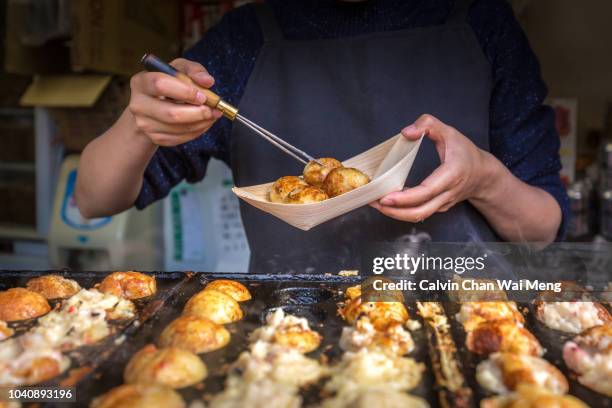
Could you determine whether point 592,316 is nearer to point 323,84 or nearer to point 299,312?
point 299,312

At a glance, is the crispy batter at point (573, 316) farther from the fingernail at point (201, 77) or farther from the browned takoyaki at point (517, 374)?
the fingernail at point (201, 77)

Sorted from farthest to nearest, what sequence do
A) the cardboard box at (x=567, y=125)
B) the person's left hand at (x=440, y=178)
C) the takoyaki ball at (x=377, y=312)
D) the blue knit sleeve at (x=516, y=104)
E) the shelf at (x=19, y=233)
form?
the shelf at (x=19, y=233)
the cardboard box at (x=567, y=125)
the blue knit sleeve at (x=516, y=104)
the person's left hand at (x=440, y=178)
the takoyaki ball at (x=377, y=312)

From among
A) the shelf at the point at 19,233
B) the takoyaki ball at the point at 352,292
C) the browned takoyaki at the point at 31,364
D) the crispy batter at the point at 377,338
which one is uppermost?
the takoyaki ball at the point at 352,292

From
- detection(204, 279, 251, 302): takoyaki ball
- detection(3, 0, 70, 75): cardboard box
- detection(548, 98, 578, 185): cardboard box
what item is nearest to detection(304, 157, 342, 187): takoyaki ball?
detection(204, 279, 251, 302): takoyaki ball

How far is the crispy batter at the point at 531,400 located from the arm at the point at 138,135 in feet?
3.25

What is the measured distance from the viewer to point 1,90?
13.7 ft

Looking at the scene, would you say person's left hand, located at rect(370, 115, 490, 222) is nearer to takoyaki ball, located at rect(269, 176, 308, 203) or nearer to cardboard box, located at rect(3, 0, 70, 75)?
takoyaki ball, located at rect(269, 176, 308, 203)

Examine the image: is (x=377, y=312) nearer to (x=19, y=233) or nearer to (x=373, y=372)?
(x=373, y=372)

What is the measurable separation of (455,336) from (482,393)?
24 cm

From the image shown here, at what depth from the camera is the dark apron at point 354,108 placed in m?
2.12

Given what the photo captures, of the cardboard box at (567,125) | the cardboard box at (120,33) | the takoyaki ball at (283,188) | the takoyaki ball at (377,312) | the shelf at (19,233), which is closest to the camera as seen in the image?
the takoyaki ball at (377,312)

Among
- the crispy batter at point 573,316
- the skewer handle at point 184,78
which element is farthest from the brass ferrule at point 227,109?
the crispy batter at point 573,316

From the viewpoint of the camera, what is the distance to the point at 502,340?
4.09ft

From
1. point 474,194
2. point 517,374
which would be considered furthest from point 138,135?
point 517,374
